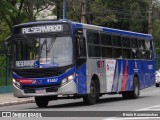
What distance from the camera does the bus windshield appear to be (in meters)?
18.8

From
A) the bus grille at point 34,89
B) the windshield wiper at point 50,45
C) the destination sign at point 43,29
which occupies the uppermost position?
the destination sign at point 43,29

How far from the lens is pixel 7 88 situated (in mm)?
29797

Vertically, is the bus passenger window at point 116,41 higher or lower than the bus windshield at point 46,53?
higher

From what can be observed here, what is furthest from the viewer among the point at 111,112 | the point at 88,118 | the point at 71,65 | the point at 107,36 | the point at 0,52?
the point at 0,52

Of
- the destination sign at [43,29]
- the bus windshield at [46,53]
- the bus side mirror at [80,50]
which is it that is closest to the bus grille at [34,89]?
the bus windshield at [46,53]

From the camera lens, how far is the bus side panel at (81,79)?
19.1 meters

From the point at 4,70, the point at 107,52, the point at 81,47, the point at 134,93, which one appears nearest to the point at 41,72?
the point at 81,47

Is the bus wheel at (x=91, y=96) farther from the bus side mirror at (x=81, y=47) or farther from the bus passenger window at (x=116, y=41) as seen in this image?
the bus passenger window at (x=116, y=41)

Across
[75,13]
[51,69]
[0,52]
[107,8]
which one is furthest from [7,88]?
[107,8]

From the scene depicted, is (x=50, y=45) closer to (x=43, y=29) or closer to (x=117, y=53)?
(x=43, y=29)

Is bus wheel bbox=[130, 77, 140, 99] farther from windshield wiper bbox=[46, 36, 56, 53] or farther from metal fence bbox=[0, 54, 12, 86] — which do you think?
metal fence bbox=[0, 54, 12, 86]

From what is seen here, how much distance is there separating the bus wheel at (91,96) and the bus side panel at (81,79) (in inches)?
23.1

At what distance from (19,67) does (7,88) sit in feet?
35.0

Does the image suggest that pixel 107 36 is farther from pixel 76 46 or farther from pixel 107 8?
pixel 107 8
